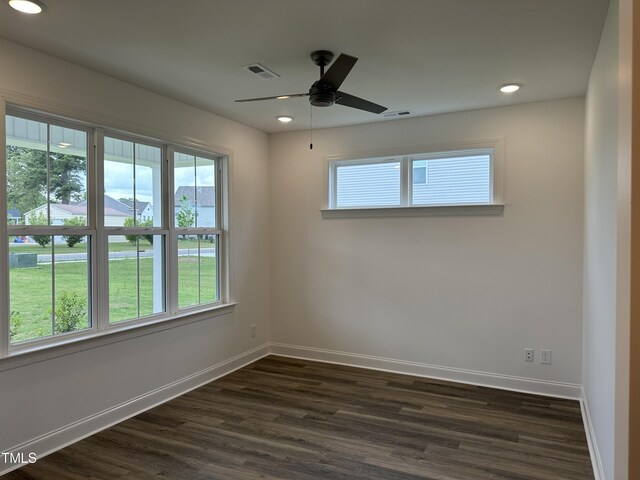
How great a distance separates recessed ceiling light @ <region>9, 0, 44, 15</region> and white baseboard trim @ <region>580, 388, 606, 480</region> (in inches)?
147

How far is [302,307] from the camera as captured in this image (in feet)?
15.7

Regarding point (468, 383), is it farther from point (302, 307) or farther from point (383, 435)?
point (302, 307)

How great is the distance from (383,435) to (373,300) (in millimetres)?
1609

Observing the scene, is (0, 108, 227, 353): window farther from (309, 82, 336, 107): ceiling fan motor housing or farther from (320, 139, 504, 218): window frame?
(309, 82, 336, 107): ceiling fan motor housing

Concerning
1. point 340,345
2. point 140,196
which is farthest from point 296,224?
point 140,196

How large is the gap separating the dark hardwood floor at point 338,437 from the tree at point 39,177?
163 centimetres

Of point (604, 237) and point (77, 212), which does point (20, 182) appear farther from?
point (604, 237)

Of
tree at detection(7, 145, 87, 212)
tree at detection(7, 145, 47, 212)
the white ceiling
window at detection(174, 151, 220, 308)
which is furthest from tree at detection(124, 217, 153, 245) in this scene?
the white ceiling

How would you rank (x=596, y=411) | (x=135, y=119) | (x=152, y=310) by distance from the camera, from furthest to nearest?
(x=152, y=310), (x=135, y=119), (x=596, y=411)

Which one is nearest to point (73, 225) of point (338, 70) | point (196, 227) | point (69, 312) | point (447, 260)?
point (69, 312)

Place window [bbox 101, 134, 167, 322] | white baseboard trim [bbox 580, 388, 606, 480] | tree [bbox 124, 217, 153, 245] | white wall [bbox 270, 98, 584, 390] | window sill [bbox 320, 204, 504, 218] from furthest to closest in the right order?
window sill [bbox 320, 204, 504, 218] < white wall [bbox 270, 98, 584, 390] < tree [bbox 124, 217, 153, 245] < window [bbox 101, 134, 167, 322] < white baseboard trim [bbox 580, 388, 606, 480]

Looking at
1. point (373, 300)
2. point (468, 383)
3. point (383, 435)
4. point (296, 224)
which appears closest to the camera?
point (383, 435)

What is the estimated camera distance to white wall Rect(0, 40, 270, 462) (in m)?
2.58

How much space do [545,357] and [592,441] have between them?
1.03 metres
